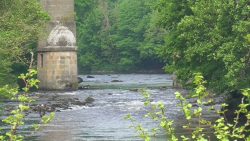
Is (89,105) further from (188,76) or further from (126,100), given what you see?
(188,76)

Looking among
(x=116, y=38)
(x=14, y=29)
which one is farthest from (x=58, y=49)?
(x=116, y=38)

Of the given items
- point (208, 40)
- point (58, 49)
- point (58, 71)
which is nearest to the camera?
point (208, 40)

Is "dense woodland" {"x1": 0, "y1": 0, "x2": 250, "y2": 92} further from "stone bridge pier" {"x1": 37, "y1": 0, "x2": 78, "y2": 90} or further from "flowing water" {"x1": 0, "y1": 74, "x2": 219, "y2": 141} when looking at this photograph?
"stone bridge pier" {"x1": 37, "y1": 0, "x2": 78, "y2": 90}

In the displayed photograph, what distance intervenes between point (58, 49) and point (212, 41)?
44624 millimetres

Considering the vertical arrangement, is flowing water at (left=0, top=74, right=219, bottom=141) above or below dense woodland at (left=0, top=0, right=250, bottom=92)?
below

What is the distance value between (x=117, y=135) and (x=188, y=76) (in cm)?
696

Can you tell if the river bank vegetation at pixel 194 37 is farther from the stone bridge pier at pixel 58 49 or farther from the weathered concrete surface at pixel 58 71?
the weathered concrete surface at pixel 58 71

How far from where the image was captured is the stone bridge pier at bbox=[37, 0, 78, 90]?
77.2 m

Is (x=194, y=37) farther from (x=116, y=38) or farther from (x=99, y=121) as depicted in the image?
(x=116, y=38)

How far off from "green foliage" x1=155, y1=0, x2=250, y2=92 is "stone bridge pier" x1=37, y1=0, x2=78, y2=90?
3794cm

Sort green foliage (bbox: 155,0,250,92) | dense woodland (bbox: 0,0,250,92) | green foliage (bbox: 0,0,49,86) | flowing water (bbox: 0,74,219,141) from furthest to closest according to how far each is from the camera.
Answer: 1. green foliage (bbox: 0,0,49,86)
2. dense woodland (bbox: 0,0,250,92)
3. green foliage (bbox: 155,0,250,92)
4. flowing water (bbox: 0,74,219,141)

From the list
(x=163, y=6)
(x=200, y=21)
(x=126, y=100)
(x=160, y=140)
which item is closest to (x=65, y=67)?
(x=126, y=100)

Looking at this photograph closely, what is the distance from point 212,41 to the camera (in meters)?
34.4

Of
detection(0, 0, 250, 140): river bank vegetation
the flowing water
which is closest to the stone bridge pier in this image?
the flowing water
